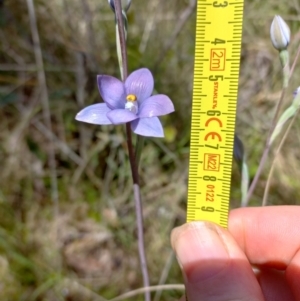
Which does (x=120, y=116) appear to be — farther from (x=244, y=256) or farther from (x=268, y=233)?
(x=268, y=233)

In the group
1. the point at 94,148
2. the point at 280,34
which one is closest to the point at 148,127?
the point at 280,34

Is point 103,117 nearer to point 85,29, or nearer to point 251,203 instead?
point 251,203

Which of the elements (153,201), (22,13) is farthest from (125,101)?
(22,13)

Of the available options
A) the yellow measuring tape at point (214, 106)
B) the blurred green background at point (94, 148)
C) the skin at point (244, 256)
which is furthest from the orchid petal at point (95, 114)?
the blurred green background at point (94, 148)

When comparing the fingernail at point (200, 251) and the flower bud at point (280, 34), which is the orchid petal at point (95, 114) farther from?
the flower bud at point (280, 34)

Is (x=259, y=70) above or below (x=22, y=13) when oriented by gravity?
below
